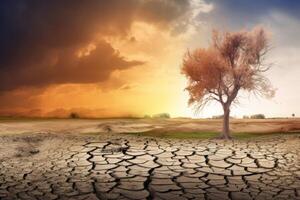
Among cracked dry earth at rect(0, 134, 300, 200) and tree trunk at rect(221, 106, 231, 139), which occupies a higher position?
tree trunk at rect(221, 106, 231, 139)

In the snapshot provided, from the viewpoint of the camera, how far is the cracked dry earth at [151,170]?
7.33 meters

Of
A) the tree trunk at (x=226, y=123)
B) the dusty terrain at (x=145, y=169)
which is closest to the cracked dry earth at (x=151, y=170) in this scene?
the dusty terrain at (x=145, y=169)

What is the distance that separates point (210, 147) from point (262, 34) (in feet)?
23.2

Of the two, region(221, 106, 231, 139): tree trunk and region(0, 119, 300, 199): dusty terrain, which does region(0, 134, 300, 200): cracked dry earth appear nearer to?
region(0, 119, 300, 199): dusty terrain

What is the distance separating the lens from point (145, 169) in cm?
893

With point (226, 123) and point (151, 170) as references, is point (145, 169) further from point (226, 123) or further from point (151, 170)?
point (226, 123)

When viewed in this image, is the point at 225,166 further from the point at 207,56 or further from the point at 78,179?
the point at 207,56

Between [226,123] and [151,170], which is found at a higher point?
[226,123]

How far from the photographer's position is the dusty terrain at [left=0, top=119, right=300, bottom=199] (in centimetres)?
735

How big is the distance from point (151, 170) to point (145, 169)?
15 centimetres

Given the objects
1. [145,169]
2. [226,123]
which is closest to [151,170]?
[145,169]

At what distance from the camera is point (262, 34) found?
55.2ft

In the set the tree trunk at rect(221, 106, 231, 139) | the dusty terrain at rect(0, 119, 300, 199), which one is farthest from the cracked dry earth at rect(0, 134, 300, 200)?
the tree trunk at rect(221, 106, 231, 139)

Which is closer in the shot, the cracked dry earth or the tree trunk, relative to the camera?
the cracked dry earth
